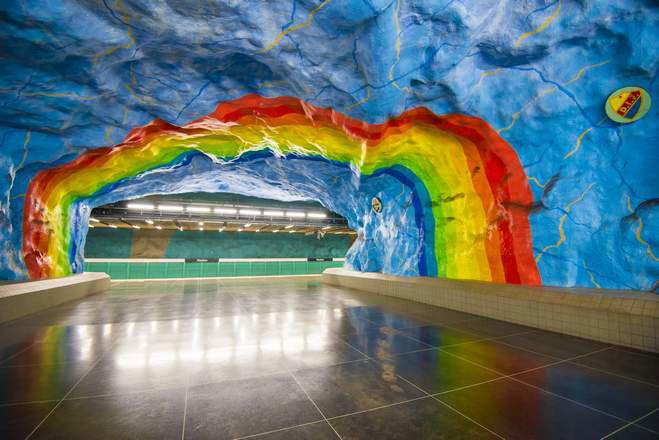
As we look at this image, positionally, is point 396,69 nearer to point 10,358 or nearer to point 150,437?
point 150,437

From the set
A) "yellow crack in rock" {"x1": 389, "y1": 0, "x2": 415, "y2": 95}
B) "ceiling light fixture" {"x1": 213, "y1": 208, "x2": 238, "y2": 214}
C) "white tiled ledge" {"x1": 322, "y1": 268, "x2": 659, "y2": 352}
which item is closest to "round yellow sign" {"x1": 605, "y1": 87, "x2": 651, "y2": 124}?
"white tiled ledge" {"x1": 322, "y1": 268, "x2": 659, "y2": 352}

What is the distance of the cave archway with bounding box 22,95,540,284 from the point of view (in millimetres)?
6004

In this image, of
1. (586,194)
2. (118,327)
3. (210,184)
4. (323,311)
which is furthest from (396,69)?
(210,184)

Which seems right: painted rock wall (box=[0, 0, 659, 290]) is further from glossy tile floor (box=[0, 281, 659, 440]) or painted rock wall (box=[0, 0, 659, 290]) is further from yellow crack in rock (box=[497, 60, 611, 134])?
glossy tile floor (box=[0, 281, 659, 440])

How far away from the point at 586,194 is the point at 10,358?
8.24 m

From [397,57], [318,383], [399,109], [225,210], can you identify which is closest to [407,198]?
[399,109]

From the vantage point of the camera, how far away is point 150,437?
1996mm

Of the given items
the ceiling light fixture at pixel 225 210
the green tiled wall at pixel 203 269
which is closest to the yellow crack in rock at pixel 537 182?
the ceiling light fixture at pixel 225 210

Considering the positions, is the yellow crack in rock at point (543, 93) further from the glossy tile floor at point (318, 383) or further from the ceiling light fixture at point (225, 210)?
the ceiling light fixture at point (225, 210)

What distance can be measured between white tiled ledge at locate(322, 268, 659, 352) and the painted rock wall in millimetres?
465

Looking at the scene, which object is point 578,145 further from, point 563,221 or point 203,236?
point 203,236

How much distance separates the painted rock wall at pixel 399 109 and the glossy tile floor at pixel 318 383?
6.70 ft

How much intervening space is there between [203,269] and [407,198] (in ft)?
45.3

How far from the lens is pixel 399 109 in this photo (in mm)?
6199
